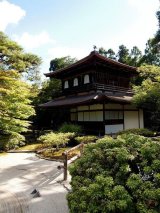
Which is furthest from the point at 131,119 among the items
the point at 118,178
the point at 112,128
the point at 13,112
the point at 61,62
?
the point at 61,62

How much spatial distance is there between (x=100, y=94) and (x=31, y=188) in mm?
12822

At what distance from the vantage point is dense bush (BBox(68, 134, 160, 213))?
4539mm

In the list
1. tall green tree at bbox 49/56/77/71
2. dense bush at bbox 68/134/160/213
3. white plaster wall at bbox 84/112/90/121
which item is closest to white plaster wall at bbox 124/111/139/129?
white plaster wall at bbox 84/112/90/121

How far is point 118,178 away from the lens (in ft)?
16.5

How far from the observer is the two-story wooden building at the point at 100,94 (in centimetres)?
2219

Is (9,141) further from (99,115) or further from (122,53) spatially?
(122,53)

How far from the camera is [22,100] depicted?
20.6 m

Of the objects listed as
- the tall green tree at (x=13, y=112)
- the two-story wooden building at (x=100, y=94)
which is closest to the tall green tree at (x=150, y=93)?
the two-story wooden building at (x=100, y=94)

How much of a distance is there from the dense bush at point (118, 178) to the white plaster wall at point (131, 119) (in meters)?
18.5

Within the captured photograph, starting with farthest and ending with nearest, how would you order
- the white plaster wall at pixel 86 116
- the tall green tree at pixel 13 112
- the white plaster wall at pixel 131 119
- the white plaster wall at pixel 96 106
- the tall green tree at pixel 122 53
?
1. the tall green tree at pixel 122 53
2. the white plaster wall at pixel 131 119
3. the white plaster wall at pixel 86 116
4. the white plaster wall at pixel 96 106
5. the tall green tree at pixel 13 112

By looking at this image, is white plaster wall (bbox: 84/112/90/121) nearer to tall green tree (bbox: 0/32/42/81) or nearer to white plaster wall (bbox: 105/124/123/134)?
white plaster wall (bbox: 105/124/123/134)

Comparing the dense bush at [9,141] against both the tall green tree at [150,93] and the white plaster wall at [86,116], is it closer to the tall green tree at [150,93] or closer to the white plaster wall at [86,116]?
the white plaster wall at [86,116]

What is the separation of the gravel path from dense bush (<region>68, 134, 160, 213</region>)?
6.71 feet

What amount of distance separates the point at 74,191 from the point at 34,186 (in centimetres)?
460
